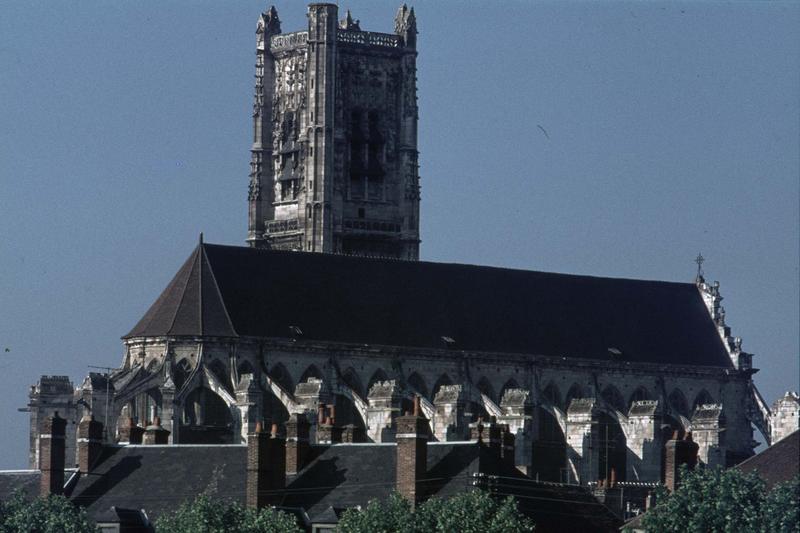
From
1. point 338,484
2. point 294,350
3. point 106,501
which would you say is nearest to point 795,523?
point 338,484

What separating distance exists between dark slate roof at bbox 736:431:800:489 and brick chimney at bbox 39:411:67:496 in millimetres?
18766

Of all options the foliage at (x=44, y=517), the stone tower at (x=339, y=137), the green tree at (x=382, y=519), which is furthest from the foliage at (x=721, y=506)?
the stone tower at (x=339, y=137)

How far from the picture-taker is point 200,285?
413ft

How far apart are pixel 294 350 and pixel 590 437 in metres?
13.2

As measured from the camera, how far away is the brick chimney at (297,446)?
81000 millimetres

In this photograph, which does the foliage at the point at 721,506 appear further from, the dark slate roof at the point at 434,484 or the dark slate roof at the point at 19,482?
the dark slate roof at the point at 19,482

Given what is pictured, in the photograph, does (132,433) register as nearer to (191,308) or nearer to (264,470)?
(264,470)

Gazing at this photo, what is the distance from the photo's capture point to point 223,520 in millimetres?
76875

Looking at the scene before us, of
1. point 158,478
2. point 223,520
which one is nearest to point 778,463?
point 223,520

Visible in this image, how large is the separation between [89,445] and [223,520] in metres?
10.2

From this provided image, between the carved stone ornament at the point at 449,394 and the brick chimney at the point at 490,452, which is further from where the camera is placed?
the carved stone ornament at the point at 449,394

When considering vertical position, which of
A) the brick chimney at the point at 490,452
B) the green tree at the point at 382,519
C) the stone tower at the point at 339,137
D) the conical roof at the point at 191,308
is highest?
the stone tower at the point at 339,137

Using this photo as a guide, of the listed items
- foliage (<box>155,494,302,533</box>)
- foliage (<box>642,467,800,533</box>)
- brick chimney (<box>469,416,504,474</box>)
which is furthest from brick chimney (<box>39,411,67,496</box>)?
foliage (<box>642,467,800,533</box>)

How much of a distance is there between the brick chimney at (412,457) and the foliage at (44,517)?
317 inches
